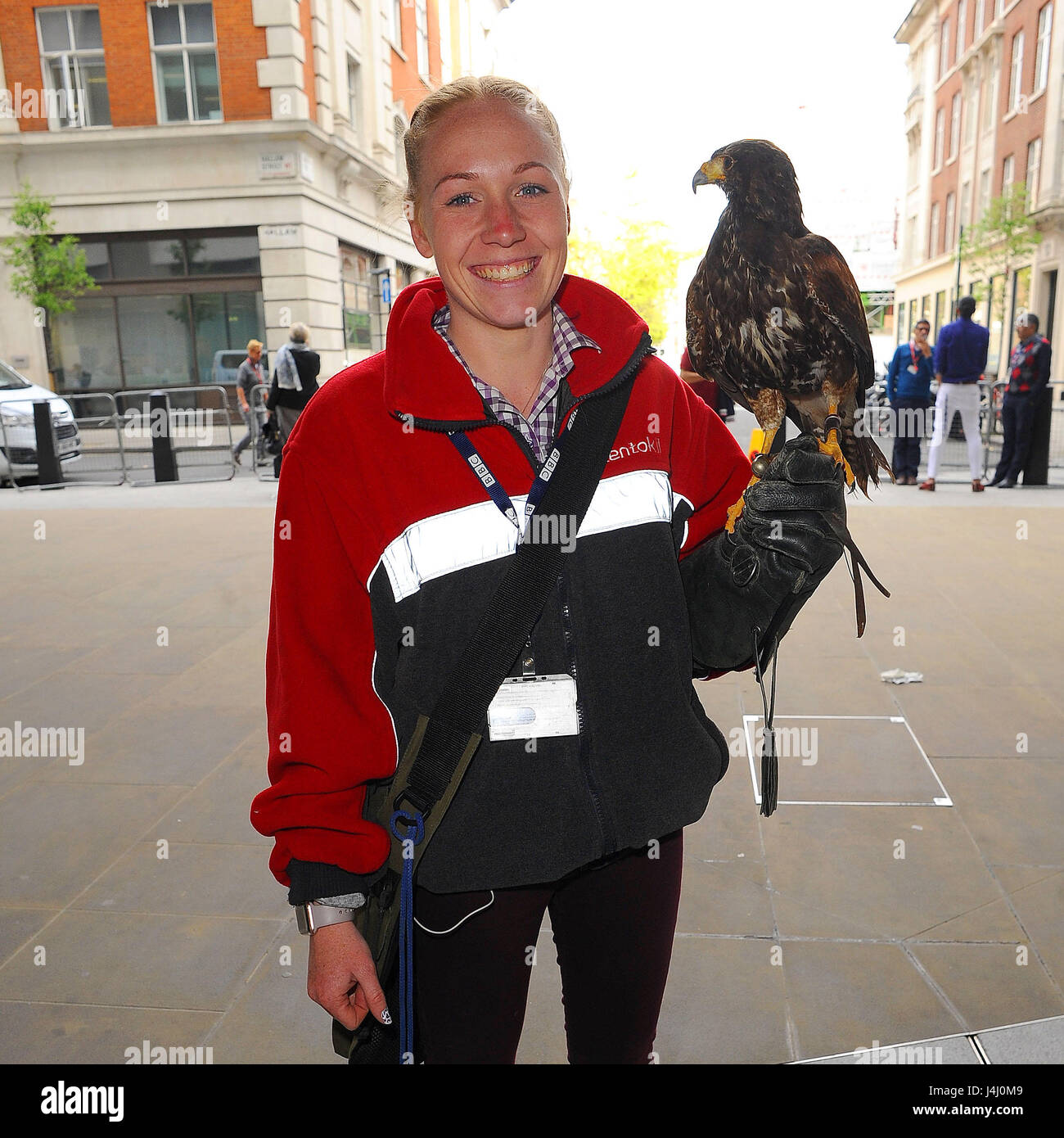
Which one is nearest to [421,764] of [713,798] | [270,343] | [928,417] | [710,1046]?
[710,1046]

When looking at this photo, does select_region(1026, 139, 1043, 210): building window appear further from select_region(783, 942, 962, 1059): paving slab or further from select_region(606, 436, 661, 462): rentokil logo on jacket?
select_region(606, 436, 661, 462): rentokil logo on jacket

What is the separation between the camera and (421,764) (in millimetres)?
1562

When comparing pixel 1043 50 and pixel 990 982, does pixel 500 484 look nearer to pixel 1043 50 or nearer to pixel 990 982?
pixel 990 982

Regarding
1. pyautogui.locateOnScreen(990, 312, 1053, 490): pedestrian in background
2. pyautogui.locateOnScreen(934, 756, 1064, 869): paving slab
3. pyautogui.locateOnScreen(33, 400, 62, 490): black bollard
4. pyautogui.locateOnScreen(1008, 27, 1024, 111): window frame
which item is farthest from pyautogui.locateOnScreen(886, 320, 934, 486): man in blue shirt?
pyautogui.locateOnScreen(1008, 27, 1024, 111): window frame

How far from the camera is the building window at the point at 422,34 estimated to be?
26.8 metres

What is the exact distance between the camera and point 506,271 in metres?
1.58

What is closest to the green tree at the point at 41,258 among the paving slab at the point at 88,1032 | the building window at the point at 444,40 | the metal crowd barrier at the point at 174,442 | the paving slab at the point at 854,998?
the metal crowd barrier at the point at 174,442

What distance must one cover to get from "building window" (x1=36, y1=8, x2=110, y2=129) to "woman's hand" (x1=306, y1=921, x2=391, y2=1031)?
71.4 ft

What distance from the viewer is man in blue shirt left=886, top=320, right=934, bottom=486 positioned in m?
10.7

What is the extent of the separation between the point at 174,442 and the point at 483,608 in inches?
582

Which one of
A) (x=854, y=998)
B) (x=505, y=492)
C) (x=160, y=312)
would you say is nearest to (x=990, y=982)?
(x=854, y=998)

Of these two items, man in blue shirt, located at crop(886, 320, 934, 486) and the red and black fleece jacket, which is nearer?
the red and black fleece jacket

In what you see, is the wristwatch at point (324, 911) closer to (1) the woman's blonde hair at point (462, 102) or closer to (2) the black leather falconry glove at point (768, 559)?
(2) the black leather falconry glove at point (768, 559)

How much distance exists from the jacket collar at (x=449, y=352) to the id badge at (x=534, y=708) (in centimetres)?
46
